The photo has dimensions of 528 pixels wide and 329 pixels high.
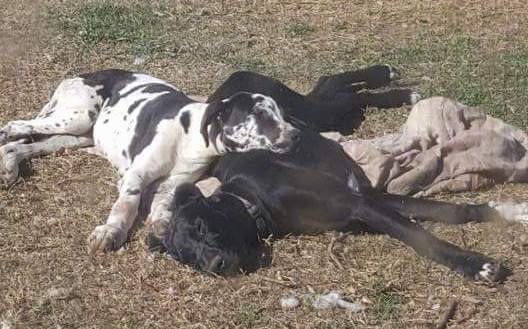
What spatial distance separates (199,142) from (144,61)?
8.24 ft

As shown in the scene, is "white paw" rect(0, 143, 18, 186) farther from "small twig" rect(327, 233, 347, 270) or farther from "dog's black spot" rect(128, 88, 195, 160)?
"small twig" rect(327, 233, 347, 270)

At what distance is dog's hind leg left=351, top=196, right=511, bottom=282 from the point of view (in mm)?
5301

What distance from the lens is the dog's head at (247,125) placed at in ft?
20.2

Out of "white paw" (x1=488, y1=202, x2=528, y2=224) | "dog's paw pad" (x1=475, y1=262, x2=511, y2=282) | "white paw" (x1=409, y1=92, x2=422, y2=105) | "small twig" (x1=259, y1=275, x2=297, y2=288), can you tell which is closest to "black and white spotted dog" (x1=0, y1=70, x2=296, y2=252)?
"small twig" (x1=259, y1=275, x2=297, y2=288)

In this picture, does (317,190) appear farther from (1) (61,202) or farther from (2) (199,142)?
(1) (61,202)

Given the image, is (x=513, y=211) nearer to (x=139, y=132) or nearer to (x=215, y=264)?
(x=215, y=264)

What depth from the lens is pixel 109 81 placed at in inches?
298

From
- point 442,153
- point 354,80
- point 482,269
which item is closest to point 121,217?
point 442,153

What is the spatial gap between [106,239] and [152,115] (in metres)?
1.32

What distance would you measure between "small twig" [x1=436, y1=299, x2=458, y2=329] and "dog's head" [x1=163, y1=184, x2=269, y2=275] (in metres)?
1.17

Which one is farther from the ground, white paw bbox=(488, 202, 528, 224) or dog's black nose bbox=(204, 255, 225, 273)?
white paw bbox=(488, 202, 528, 224)

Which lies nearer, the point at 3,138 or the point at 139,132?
the point at 139,132

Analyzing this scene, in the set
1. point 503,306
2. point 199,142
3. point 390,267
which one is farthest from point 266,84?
point 503,306

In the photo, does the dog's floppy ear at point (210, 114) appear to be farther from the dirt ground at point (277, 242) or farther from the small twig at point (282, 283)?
the small twig at point (282, 283)
